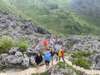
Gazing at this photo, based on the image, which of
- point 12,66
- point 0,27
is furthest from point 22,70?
point 0,27

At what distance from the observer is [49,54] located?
40938mm

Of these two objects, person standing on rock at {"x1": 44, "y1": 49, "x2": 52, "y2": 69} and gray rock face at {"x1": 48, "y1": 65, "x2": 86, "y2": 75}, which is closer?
gray rock face at {"x1": 48, "y1": 65, "x2": 86, "y2": 75}

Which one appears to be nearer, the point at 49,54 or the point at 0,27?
the point at 49,54

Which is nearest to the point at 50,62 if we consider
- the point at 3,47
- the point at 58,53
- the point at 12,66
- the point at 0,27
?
the point at 58,53

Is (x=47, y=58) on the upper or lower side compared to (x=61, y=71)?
upper

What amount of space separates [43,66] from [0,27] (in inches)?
5645

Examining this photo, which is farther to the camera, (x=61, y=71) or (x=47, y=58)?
(x=47, y=58)

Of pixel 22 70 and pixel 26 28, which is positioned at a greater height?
pixel 22 70

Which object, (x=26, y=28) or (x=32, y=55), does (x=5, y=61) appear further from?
(x=26, y=28)

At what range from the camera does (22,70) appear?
4238cm

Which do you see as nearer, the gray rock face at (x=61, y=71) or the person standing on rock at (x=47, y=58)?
the gray rock face at (x=61, y=71)

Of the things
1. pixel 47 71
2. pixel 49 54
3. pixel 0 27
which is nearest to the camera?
pixel 47 71

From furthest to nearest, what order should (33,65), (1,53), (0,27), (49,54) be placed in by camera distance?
(0,27) → (1,53) → (33,65) → (49,54)

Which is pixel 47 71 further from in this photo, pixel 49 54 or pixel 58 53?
pixel 58 53
